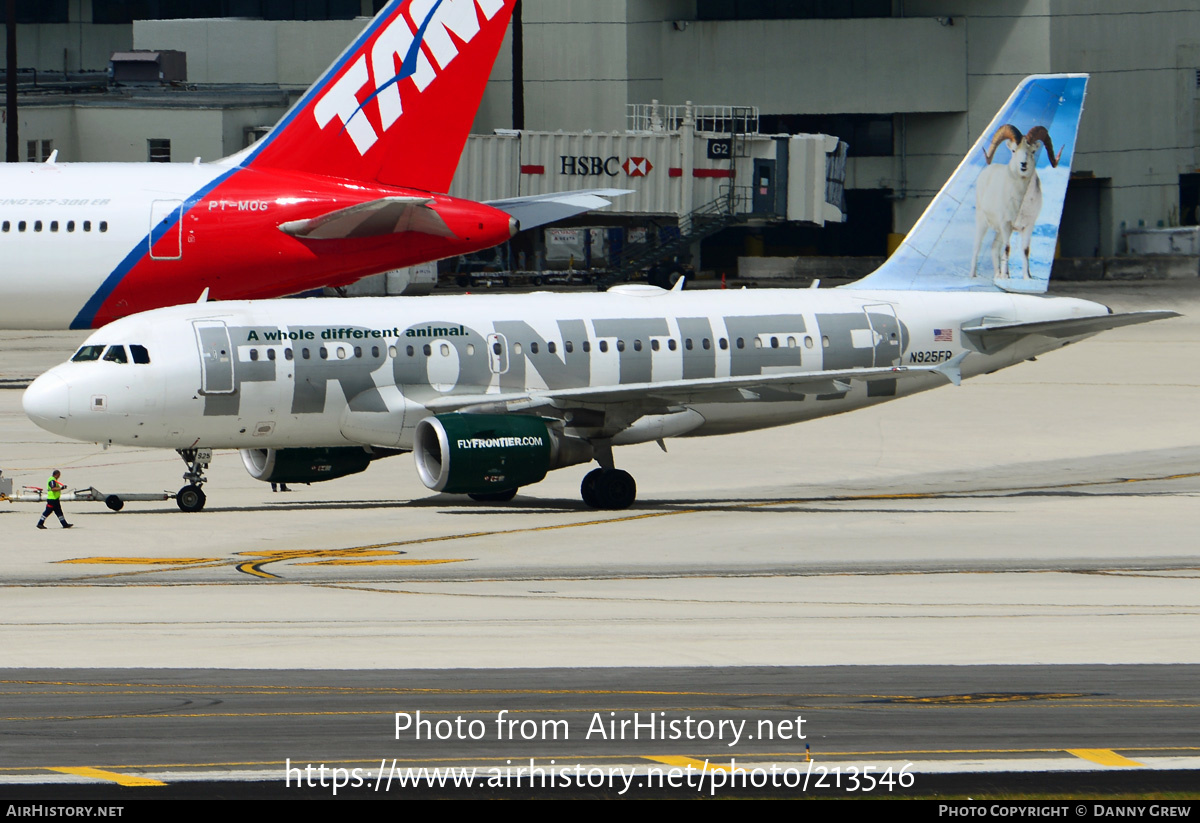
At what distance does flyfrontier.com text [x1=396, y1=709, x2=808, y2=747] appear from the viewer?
1662 centimetres

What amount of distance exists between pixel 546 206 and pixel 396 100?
7725 mm

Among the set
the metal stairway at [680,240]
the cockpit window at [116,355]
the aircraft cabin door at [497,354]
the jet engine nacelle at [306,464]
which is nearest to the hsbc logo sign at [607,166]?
the metal stairway at [680,240]

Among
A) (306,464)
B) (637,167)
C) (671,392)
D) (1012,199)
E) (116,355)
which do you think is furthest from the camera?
(637,167)

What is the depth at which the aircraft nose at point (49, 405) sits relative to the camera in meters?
33.1

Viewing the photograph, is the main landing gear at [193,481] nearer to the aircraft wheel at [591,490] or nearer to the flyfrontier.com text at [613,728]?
the aircraft wheel at [591,490]

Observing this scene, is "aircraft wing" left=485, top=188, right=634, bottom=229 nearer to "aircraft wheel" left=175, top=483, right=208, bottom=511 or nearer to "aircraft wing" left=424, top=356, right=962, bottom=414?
"aircraft wing" left=424, top=356, right=962, bottom=414

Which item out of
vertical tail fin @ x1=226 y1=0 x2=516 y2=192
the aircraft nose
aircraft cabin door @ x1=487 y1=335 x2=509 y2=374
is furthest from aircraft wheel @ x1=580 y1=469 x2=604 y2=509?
vertical tail fin @ x1=226 y1=0 x2=516 y2=192

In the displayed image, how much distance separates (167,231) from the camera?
4900 cm

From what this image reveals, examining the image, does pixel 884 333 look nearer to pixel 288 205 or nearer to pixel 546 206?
pixel 288 205

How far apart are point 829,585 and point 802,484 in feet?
44.0

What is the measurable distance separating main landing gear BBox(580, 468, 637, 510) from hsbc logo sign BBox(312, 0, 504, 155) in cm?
1870

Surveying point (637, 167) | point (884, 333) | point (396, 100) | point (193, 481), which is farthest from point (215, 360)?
point (637, 167)

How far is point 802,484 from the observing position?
3938 centimetres

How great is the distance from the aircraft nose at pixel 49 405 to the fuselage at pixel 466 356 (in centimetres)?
4
